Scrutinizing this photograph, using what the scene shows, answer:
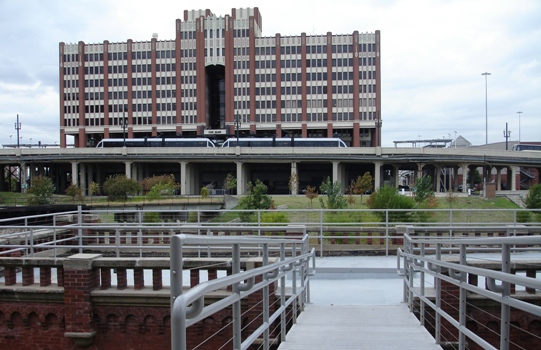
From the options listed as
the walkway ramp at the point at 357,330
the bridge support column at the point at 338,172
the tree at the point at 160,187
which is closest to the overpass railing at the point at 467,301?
the walkway ramp at the point at 357,330

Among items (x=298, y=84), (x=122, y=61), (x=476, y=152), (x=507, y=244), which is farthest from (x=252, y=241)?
(x=122, y=61)

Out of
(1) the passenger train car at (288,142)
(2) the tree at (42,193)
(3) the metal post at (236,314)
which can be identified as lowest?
(2) the tree at (42,193)

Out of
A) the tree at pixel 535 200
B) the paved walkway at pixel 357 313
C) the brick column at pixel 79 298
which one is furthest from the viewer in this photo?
the tree at pixel 535 200

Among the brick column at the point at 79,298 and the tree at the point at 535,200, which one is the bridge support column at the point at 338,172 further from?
the brick column at the point at 79,298

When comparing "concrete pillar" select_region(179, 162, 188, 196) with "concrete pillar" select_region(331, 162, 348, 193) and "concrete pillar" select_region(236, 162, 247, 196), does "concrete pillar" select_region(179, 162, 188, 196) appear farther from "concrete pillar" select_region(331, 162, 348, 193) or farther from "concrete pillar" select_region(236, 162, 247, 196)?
"concrete pillar" select_region(331, 162, 348, 193)

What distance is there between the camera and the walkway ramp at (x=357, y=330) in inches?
240

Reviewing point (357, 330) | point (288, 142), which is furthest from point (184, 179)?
point (357, 330)

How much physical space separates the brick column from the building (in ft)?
251

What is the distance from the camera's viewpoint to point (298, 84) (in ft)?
281

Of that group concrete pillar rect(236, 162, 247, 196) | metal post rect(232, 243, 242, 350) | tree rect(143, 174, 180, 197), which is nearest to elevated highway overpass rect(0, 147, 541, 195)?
concrete pillar rect(236, 162, 247, 196)

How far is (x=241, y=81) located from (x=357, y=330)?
81.4 meters

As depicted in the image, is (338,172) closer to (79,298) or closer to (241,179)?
(241,179)

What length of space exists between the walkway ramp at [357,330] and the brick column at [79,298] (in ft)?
11.7

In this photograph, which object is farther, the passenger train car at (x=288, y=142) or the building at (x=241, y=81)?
the building at (x=241, y=81)
